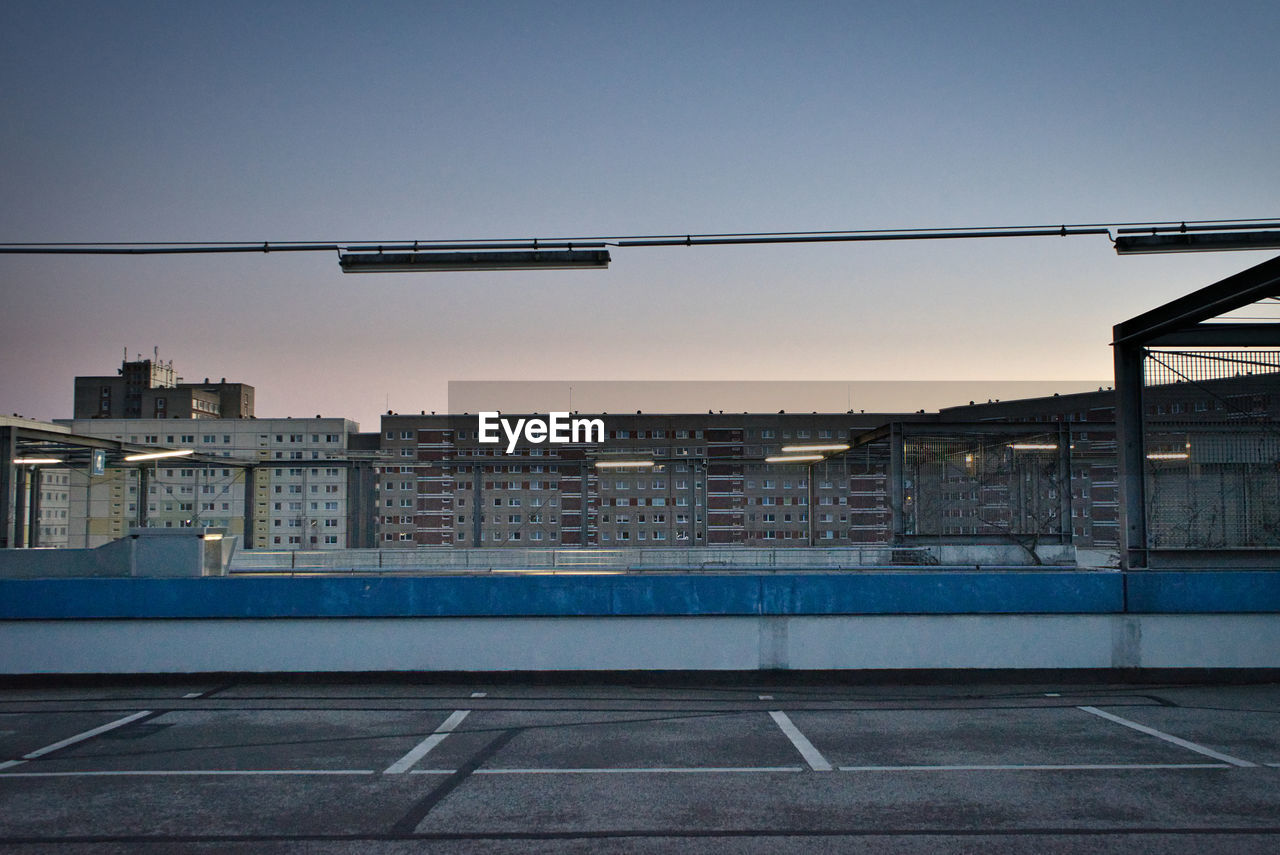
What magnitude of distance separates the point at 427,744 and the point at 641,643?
15.3 ft

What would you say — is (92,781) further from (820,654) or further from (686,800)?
(820,654)

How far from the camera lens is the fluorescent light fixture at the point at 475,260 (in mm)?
11219

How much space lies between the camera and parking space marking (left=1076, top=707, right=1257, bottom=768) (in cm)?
959

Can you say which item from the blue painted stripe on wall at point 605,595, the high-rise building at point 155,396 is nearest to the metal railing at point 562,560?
the blue painted stripe on wall at point 605,595

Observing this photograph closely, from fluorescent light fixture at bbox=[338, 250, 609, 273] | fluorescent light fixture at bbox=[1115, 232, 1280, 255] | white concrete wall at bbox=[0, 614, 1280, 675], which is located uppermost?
fluorescent light fixture at bbox=[1115, 232, 1280, 255]

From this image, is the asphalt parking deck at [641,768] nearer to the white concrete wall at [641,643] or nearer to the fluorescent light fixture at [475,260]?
the white concrete wall at [641,643]

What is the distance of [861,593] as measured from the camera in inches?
570

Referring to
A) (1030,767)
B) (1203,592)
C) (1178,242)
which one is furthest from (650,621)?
(1178,242)

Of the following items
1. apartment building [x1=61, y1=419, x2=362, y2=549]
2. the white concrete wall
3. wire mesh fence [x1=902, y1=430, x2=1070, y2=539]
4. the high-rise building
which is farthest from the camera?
the high-rise building

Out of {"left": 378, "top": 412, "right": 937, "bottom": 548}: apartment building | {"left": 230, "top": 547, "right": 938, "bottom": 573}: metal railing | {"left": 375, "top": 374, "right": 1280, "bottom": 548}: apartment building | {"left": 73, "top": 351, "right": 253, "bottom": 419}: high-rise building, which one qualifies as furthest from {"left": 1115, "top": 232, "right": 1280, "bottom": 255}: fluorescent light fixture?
{"left": 73, "top": 351, "right": 253, "bottom": 419}: high-rise building

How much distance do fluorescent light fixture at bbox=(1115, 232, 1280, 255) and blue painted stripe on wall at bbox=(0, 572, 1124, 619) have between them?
5509 millimetres

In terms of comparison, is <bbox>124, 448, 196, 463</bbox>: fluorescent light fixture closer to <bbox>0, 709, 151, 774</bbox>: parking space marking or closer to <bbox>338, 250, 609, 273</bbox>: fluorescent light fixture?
<bbox>0, 709, 151, 774</bbox>: parking space marking

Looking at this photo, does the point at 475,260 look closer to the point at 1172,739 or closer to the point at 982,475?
the point at 1172,739

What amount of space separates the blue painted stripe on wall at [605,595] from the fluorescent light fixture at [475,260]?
5.42 m
